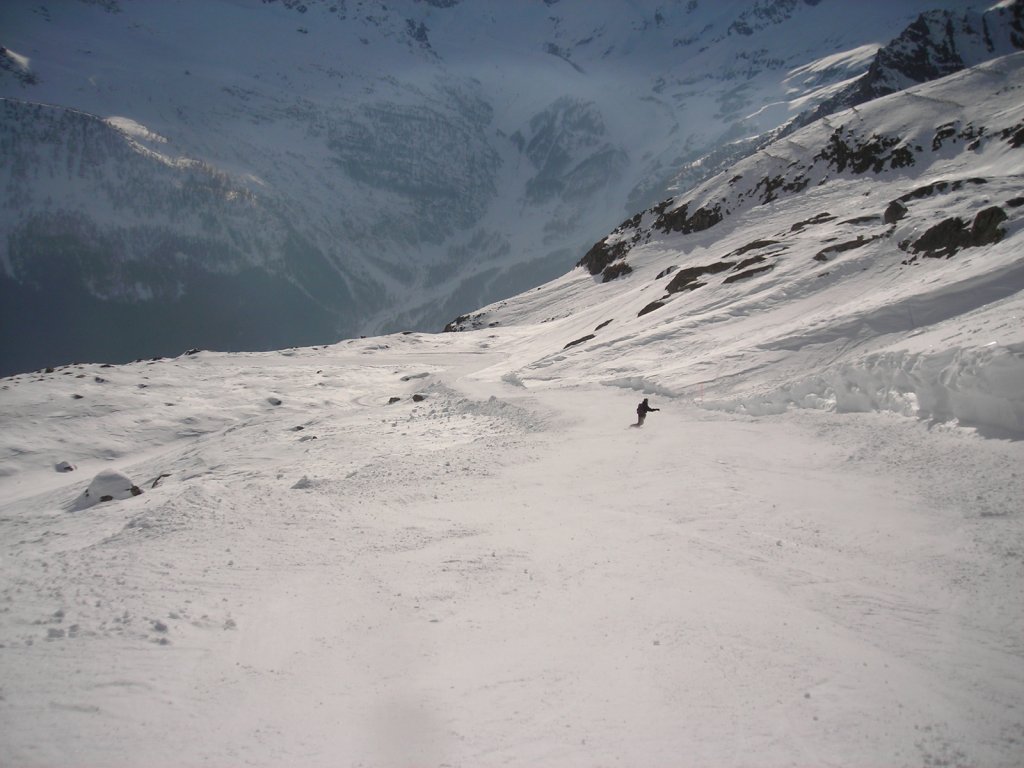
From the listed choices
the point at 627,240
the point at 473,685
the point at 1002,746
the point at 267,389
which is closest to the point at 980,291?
the point at 1002,746

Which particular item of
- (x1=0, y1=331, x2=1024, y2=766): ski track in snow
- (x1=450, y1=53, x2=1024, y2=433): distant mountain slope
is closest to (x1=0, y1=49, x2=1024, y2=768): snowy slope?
(x1=0, y1=331, x2=1024, y2=766): ski track in snow

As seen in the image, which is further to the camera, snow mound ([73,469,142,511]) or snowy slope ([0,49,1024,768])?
snow mound ([73,469,142,511])

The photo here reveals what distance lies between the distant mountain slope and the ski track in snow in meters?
1.36

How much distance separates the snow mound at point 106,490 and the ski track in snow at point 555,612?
5.47ft

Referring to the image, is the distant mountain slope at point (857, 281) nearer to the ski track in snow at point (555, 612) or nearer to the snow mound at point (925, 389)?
the snow mound at point (925, 389)

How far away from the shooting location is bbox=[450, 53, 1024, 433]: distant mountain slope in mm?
13133

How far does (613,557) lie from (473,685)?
328cm

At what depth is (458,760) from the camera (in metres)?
5.22

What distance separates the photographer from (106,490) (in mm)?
16219

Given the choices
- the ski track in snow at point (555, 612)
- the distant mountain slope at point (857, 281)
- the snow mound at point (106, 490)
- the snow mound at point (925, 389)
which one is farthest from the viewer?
the snow mound at point (106, 490)

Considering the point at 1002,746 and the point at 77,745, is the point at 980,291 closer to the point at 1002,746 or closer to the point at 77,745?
the point at 1002,746

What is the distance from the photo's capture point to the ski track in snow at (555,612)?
5.34 metres

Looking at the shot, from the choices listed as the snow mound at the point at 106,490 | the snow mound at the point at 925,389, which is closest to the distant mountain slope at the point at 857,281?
the snow mound at the point at 925,389

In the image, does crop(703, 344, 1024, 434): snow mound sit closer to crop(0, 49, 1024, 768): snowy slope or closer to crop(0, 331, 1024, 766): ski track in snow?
crop(0, 49, 1024, 768): snowy slope
